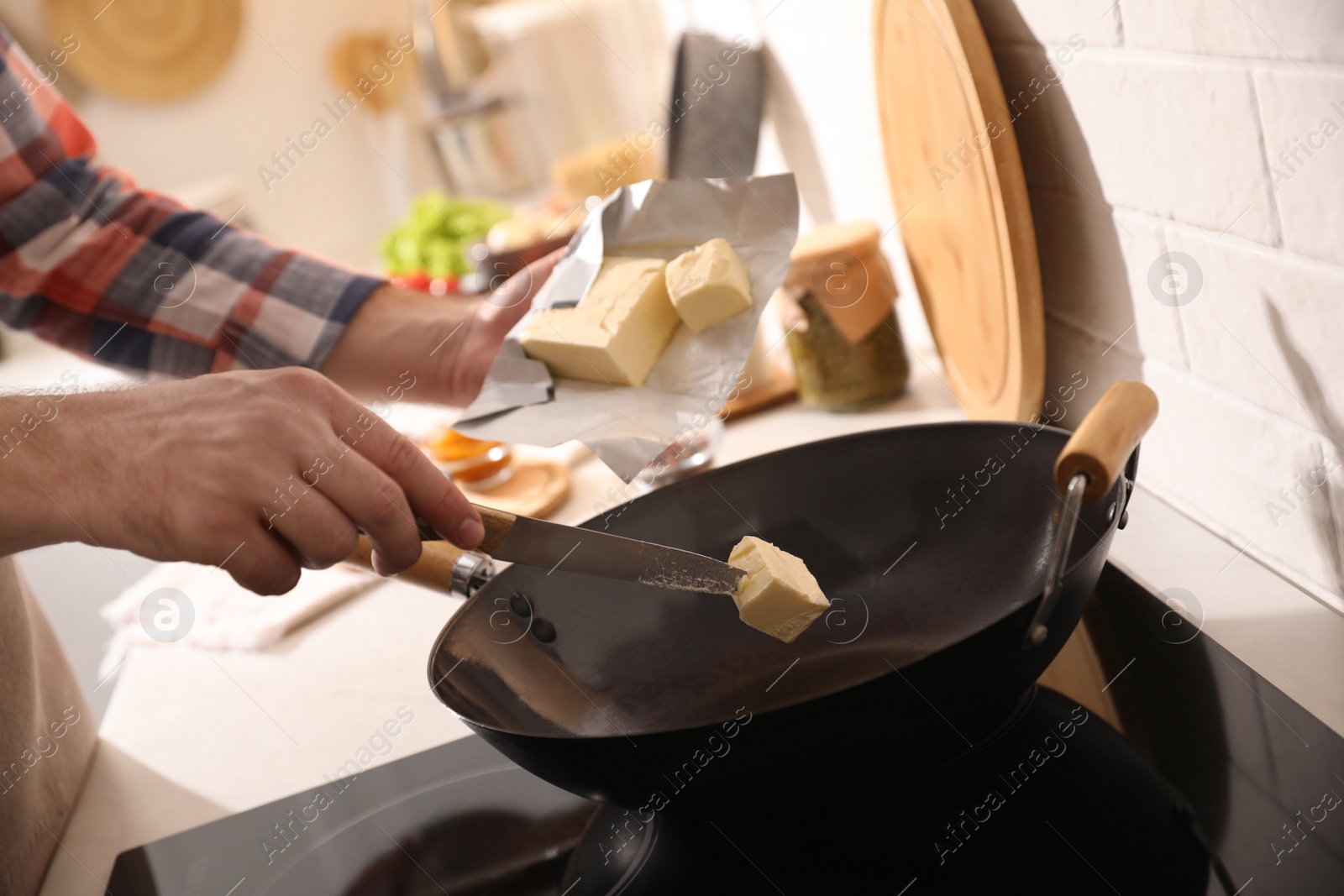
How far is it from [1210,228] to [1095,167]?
11 cm

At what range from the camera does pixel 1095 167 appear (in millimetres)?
727

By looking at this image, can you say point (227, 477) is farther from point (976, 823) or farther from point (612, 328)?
point (976, 823)

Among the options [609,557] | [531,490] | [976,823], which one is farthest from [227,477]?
[531,490]

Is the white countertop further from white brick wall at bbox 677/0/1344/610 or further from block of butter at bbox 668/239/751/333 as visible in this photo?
block of butter at bbox 668/239/751/333

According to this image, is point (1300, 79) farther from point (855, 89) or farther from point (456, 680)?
point (855, 89)

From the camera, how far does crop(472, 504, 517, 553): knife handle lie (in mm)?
628

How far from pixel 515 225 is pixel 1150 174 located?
106cm

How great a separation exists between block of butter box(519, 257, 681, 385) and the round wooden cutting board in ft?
0.80

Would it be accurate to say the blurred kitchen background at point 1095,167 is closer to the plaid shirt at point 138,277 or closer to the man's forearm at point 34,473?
the plaid shirt at point 138,277

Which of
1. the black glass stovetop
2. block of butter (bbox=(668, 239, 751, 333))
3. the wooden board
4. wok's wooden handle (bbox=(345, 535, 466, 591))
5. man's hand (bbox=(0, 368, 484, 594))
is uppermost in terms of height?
man's hand (bbox=(0, 368, 484, 594))

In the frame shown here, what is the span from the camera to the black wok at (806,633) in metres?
0.52

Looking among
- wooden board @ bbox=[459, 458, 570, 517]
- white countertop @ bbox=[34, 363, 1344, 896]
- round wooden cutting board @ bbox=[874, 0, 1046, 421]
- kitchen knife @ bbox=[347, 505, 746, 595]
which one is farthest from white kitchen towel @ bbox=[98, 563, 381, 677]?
Result: round wooden cutting board @ bbox=[874, 0, 1046, 421]

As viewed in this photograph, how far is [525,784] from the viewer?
0.70m

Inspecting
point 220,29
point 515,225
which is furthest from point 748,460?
point 220,29
